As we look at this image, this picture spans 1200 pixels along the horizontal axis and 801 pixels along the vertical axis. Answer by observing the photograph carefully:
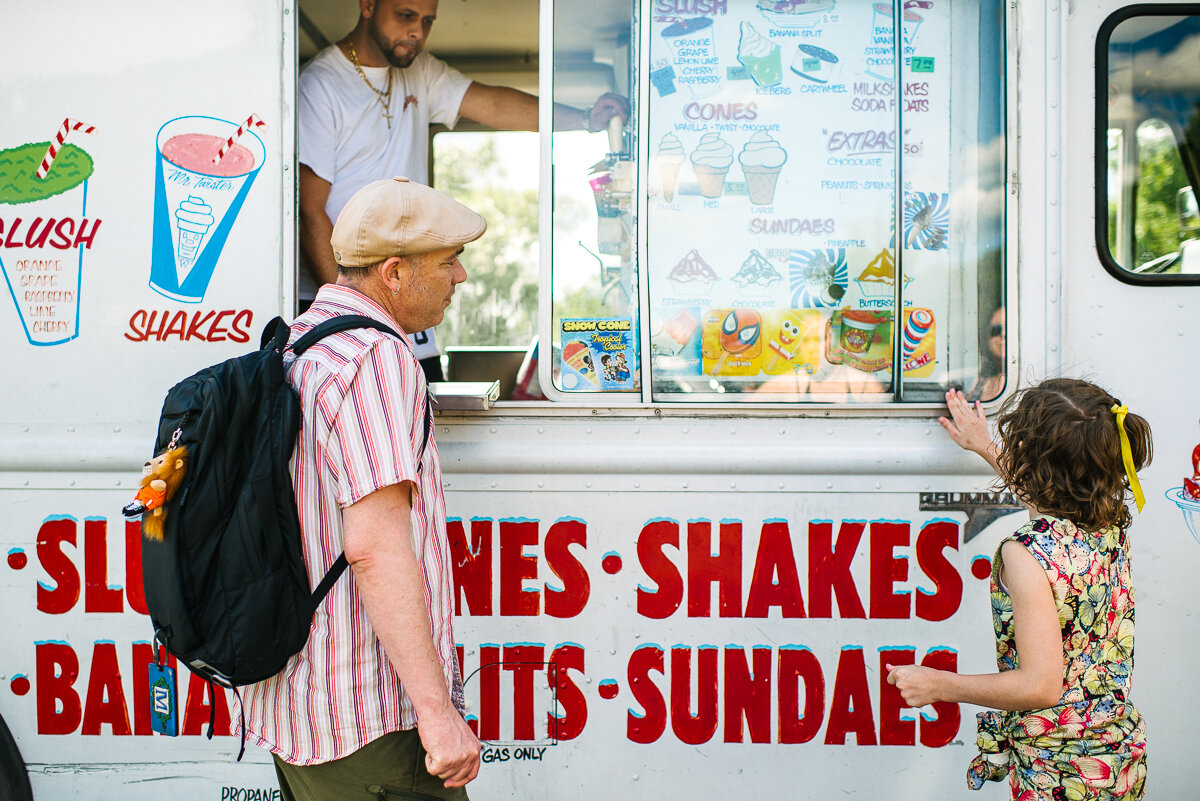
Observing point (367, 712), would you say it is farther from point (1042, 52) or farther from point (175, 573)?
point (1042, 52)

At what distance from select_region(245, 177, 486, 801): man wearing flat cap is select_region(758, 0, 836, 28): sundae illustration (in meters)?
1.14

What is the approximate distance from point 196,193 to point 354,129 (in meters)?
0.71

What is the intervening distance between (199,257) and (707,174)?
4.19 feet

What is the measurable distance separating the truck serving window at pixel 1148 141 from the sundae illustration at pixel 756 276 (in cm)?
78

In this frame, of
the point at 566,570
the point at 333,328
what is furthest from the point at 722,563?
the point at 333,328

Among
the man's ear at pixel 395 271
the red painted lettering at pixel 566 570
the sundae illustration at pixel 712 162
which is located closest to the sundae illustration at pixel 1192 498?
the sundae illustration at pixel 712 162

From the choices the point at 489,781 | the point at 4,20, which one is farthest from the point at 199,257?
the point at 489,781

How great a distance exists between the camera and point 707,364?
2277 mm

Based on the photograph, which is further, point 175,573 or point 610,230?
point 610,230

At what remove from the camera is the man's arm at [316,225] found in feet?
8.79

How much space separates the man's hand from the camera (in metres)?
1.40

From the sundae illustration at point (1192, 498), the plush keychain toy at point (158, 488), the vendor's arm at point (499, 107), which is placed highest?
the vendor's arm at point (499, 107)

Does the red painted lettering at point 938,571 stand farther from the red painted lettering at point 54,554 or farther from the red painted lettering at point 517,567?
the red painted lettering at point 54,554

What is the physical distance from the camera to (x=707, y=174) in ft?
7.43
